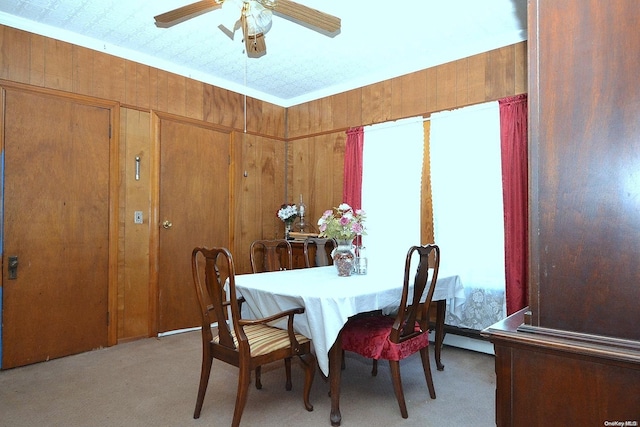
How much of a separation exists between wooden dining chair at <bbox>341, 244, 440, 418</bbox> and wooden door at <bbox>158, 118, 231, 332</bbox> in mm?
2135

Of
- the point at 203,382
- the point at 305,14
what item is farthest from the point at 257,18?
the point at 203,382

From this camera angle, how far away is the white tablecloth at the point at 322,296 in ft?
6.79

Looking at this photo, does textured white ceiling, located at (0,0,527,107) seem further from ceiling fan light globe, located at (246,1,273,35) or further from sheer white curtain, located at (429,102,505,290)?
sheer white curtain, located at (429,102,505,290)

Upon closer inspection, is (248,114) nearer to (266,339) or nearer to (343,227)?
(343,227)

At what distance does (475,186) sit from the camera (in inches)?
134

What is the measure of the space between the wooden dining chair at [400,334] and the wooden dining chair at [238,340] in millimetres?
315

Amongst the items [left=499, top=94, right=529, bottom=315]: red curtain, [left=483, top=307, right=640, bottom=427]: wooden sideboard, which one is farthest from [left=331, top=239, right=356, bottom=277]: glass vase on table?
[left=483, top=307, right=640, bottom=427]: wooden sideboard

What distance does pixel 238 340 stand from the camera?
1984mm

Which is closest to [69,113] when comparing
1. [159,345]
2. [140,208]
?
[140,208]

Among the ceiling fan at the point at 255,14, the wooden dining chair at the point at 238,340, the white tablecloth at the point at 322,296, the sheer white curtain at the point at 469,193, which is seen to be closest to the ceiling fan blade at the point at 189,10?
the ceiling fan at the point at 255,14

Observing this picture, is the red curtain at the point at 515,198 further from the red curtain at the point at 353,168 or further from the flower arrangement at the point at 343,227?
the red curtain at the point at 353,168

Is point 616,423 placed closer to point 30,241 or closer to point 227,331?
point 227,331

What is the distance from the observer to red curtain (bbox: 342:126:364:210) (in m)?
4.16

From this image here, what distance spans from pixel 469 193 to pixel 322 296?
1949mm
